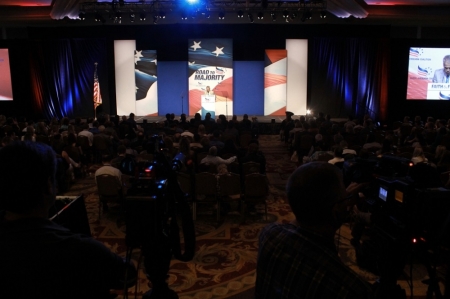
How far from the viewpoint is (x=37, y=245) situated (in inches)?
49.4

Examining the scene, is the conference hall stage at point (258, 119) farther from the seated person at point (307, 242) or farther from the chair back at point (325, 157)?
the seated person at point (307, 242)

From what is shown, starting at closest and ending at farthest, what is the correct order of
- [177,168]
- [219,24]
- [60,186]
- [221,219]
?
1. [177,168]
2. [221,219]
3. [60,186]
4. [219,24]

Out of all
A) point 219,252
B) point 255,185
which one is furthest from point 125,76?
point 219,252

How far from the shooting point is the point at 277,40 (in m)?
16.2

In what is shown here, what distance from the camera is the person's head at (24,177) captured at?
4.18 ft

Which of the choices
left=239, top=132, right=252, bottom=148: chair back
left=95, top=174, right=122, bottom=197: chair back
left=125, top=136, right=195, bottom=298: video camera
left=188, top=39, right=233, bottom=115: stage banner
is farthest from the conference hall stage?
left=125, top=136, right=195, bottom=298: video camera

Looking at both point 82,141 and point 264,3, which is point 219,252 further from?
point 264,3

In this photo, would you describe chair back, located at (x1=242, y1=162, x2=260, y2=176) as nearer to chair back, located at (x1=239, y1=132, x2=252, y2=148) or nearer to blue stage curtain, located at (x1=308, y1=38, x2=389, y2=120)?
chair back, located at (x1=239, y1=132, x2=252, y2=148)

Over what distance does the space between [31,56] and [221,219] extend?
13.3 metres

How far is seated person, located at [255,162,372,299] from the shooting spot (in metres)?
1.39

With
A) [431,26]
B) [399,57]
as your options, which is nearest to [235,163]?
[399,57]

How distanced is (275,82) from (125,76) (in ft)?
19.2

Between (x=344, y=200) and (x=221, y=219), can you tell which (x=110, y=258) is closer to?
(x=344, y=200)

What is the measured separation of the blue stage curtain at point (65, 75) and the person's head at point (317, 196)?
16.2 meters
